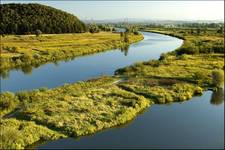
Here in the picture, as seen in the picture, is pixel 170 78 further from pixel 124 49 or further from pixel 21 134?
pixel 124 49

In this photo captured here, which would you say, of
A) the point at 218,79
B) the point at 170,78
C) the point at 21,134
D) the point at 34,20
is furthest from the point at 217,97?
the point at 34,20

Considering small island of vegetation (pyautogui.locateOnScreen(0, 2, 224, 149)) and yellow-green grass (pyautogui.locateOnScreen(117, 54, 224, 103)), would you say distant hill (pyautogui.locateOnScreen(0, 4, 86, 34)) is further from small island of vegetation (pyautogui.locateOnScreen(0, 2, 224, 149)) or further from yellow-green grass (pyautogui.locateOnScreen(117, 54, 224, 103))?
yellow-green grass (pyautogui.locateOnScreen(117, 54, 224, 103))

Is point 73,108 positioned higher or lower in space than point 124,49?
lower

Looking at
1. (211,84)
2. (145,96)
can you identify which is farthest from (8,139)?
(211,84)

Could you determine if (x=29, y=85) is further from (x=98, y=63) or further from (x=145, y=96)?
(x=98, y=63)

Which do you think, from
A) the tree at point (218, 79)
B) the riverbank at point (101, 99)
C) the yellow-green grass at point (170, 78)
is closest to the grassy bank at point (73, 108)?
the riverbank at point (101, 99)
